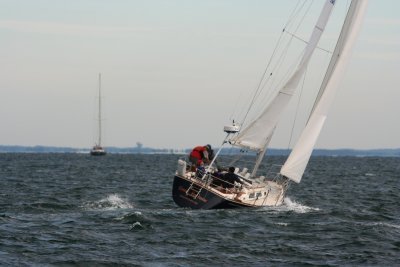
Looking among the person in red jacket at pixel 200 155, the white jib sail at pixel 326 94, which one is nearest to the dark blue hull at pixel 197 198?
the person in red jacket at pixel 200 155

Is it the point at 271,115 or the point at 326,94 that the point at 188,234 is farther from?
the point at 326,94

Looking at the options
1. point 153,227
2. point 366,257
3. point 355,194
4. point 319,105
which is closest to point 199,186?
point 153,227

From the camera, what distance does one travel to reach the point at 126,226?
22.5 m

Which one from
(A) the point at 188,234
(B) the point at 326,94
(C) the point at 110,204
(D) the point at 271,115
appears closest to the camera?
(A) the point at 188,234

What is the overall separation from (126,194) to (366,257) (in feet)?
65.2

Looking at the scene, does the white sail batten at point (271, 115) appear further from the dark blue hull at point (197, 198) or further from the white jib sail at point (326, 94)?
the dark blue hull at point (197, 198)

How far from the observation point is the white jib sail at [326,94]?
29953mm

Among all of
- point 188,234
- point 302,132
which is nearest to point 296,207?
point 302,132

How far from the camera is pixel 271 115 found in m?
30.3

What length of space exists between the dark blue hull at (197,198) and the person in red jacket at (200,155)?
5.91ft

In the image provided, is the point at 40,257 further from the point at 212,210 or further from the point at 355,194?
the point at 355,194

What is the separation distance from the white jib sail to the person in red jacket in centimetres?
293

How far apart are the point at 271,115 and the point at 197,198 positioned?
218 inches

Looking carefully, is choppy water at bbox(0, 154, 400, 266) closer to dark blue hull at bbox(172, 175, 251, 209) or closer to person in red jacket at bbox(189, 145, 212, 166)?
dark blue hull at bbox(172, 175, 251, 209)
